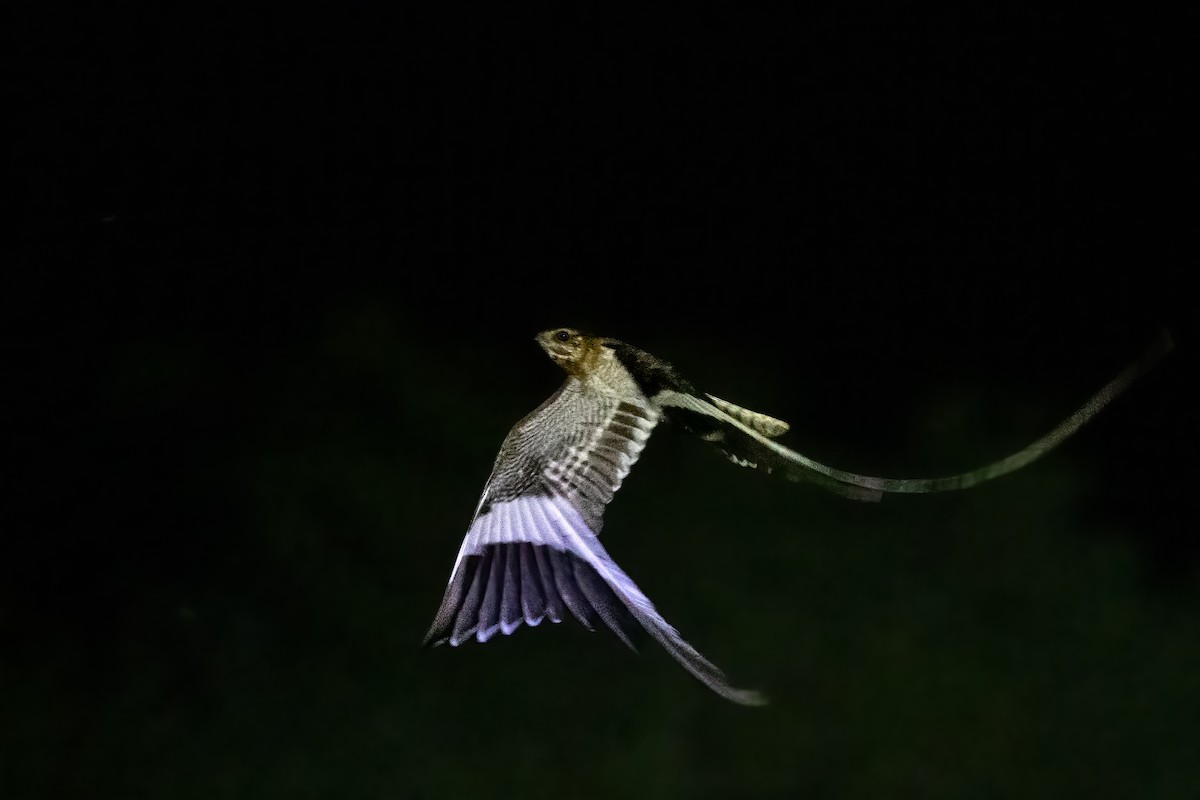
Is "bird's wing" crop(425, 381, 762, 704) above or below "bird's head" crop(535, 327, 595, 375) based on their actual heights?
below

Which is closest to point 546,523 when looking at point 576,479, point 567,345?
point 576,479

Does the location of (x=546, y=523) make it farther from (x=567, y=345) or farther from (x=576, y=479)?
(x=567, y=345)

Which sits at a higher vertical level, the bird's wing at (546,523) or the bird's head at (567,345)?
the bird's head at (567,345)

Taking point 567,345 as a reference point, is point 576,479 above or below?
below

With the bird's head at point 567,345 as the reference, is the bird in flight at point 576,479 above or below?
below

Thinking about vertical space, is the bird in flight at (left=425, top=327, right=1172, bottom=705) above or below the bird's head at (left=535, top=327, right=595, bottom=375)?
below

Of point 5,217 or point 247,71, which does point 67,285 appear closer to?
point 5,217
